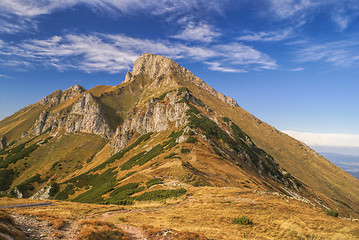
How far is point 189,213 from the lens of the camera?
25.2 m

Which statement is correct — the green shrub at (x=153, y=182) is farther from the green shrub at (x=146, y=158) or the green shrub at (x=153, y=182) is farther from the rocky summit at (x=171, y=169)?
the green shrub at (x=146, y=158)

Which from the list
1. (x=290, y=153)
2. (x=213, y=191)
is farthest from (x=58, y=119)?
(x=290, y=153)

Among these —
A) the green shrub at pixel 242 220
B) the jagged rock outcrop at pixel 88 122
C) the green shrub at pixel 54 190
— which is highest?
the jagged rock outcrop at pixel 88 122

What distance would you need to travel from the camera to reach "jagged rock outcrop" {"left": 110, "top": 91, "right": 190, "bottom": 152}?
117875 mm

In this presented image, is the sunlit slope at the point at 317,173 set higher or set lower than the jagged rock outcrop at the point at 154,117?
lower

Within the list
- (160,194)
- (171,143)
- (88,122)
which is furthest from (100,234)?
(88,122)

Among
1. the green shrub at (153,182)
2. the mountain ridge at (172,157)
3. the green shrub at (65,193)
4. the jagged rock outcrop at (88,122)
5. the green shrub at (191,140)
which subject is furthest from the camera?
the jagged rock outcrop at (88,122)

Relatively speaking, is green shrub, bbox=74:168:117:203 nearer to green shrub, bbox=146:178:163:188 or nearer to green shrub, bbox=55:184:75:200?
green shrub, bbox=146:178:163:188

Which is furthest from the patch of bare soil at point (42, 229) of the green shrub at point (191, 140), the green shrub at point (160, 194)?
the green shrub at point (191, 140)

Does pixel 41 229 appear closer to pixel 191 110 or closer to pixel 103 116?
pixel 191 110

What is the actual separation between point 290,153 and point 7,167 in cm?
25439

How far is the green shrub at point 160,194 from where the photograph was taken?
3297 cm

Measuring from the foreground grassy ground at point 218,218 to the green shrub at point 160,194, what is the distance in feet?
3.97

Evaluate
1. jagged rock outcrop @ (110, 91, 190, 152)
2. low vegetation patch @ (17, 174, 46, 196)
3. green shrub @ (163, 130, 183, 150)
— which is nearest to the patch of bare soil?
green shrub @ (163, 130, 183, 150)
